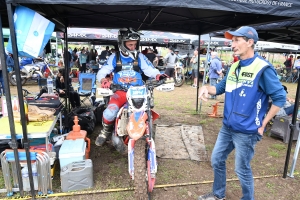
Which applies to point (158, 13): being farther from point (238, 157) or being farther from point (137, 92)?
point (238, 157)

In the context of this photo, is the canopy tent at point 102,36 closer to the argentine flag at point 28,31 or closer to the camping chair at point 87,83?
the camping chair at point 87,83

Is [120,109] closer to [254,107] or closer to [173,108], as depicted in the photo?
[254,107]

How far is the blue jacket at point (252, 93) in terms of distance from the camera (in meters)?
2.17

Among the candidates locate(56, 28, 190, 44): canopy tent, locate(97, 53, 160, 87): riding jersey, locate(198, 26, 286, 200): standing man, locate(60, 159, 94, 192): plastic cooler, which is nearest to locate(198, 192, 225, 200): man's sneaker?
locate(198, 26, 286, 200): standing man

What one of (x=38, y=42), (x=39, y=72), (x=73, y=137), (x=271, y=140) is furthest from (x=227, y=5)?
(x=39, y=72)

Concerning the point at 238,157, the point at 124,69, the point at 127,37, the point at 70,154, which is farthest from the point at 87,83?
the point at 238,157

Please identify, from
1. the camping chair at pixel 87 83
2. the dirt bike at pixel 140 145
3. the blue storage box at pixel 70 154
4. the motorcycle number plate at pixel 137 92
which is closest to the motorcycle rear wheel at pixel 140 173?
the dirt bike at pixel 140 145

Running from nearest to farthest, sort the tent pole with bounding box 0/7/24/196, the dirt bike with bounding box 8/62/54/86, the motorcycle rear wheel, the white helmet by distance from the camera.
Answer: the tent pole with bounding box 0/7/24/196 < the motorcycle rear wheel < the white helmet < the dirt bike with bounding box 8/62/54/86

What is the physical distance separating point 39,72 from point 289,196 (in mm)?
10415

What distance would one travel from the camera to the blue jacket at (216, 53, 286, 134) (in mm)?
2170

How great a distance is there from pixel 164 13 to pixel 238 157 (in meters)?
3.46

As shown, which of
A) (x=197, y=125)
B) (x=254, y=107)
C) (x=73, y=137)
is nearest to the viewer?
(x=254, y=107)

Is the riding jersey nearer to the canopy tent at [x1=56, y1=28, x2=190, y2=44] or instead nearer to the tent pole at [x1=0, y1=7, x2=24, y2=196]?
the tent pole at [x1=0, y1=7, x2=24, y2=196]

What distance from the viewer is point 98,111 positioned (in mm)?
5488
